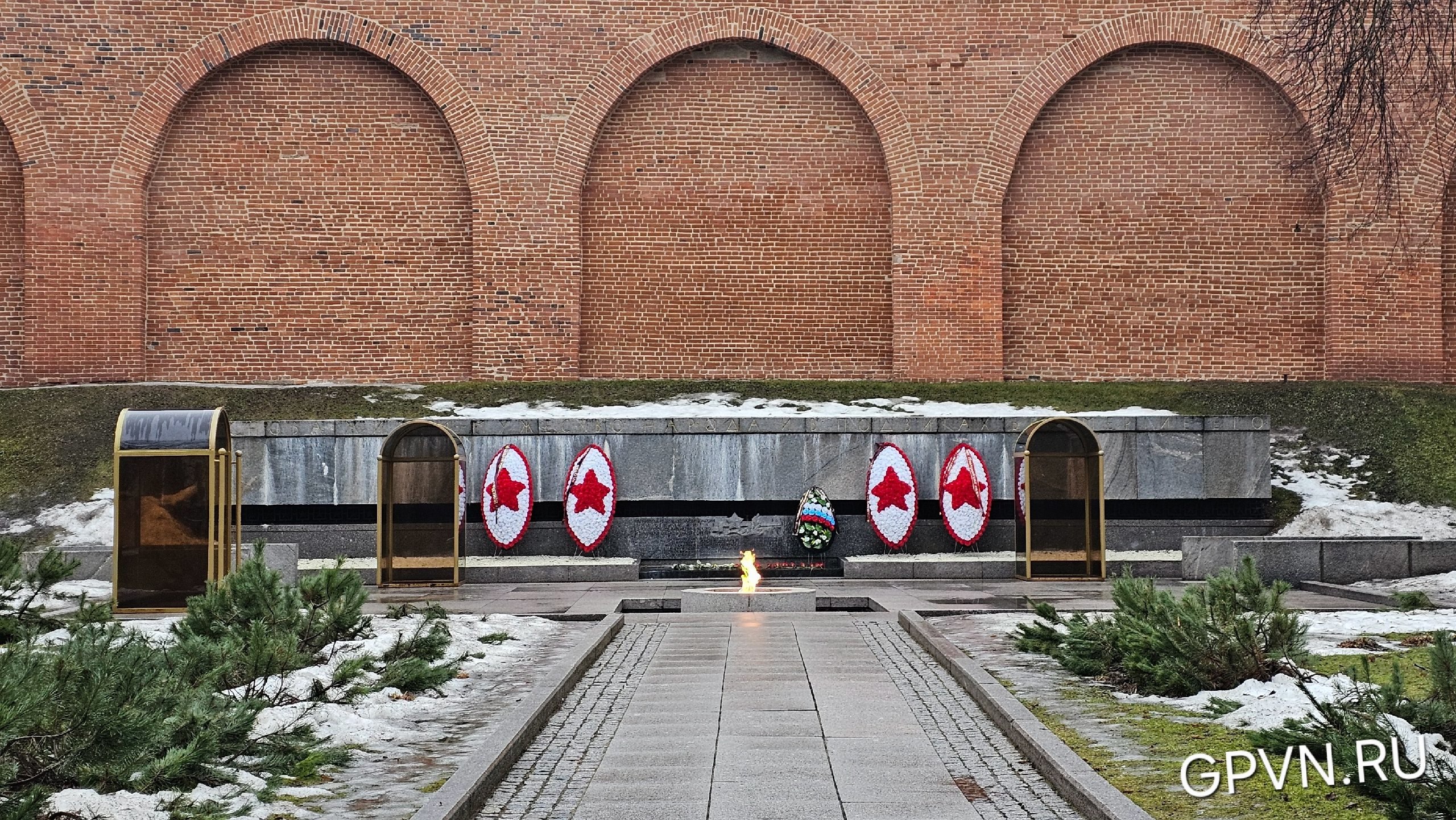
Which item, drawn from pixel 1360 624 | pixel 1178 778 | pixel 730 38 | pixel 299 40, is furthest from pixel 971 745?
pixel 299 40

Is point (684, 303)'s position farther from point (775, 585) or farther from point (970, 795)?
point (970, 795)

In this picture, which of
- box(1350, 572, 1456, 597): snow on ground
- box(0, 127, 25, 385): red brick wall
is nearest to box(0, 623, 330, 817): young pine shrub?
box(1350, 572, 1456, 597): snow on ground

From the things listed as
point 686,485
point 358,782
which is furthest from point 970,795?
point 686,485

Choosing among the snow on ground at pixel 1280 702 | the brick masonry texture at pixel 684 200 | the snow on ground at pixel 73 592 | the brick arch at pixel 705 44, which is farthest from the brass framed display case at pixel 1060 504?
the snow on ground at pixel 73 592

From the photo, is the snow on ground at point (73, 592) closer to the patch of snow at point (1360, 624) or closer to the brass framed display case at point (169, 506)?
the brass framed display case at point (169, 506)

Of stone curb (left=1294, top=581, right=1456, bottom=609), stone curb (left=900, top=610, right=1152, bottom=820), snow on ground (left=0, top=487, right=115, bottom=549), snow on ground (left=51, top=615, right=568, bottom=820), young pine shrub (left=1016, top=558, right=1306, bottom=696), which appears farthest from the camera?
snow on ground (left=0, top=487, right=115, bottom=549)

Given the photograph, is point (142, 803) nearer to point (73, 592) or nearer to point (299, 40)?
point (73, 592)

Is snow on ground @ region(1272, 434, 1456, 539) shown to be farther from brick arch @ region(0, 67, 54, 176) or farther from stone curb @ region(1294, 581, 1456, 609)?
brick arch @ region(0, 67, 54, 176)

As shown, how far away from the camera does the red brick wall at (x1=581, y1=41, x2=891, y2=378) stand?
81.9 ft

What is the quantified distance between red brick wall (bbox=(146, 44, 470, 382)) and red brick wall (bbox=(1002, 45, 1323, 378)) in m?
9.65

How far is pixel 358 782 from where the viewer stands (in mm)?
6051

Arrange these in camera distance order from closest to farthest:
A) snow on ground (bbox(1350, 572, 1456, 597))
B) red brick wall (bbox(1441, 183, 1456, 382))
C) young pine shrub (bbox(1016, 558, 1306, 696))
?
young pine shrub (bbox(1016, 558, 1306, 696)), snow on ground (bbox(1350, 572, 1456, 597)), red brick wall (bbox(1441, 183, 1456, 382))

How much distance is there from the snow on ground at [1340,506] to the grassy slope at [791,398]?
38 cm

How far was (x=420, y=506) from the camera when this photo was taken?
685 inches
